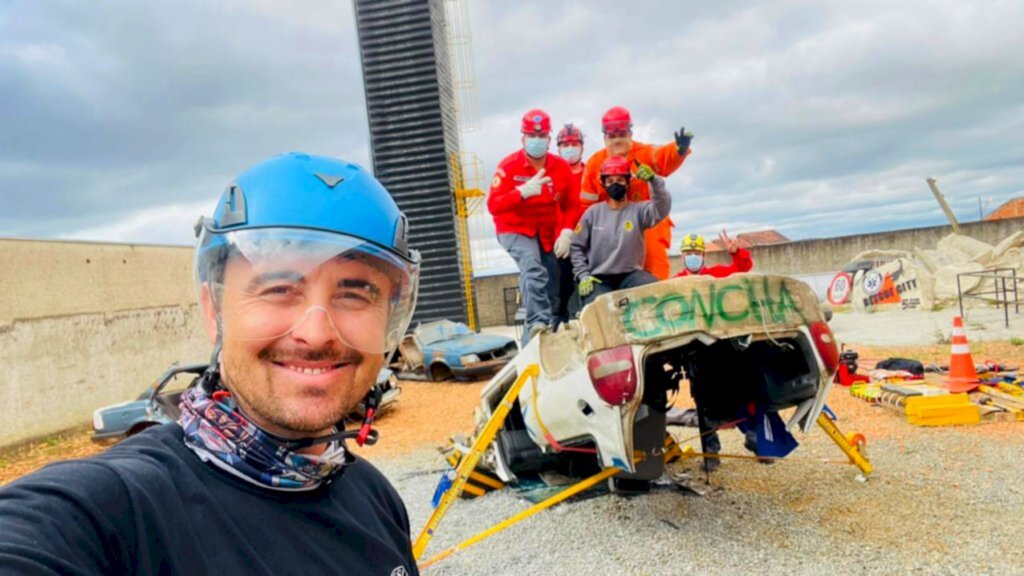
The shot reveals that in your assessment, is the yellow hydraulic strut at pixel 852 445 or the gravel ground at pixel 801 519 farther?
the yellow hydraulic strut at pixel 852 445

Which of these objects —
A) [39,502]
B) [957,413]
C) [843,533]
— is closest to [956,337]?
[957,413]

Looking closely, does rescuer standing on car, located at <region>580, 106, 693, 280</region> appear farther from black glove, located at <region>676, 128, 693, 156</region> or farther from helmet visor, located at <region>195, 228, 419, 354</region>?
helmet visor, located at <region>195, 228, 419, 354</region>

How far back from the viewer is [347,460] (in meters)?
1.36

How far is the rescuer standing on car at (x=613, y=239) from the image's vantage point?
4.51 meters

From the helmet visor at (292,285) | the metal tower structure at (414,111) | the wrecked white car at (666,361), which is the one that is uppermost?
the metal tower structure at (414,111)

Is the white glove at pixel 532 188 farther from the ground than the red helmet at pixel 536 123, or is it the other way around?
the red helmet at pixel 536 123

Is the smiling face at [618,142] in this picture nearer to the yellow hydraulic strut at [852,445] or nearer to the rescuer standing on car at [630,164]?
the rescuer standing on car at [630,164]

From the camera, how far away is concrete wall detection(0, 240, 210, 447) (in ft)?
29.6

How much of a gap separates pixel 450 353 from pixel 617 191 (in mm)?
7274

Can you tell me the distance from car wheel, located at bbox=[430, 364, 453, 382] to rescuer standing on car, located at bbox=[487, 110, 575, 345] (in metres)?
6.92

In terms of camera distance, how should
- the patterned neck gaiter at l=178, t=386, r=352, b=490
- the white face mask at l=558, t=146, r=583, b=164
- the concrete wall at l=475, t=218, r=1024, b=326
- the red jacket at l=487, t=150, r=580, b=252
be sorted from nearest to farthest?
the patterned neck gaiter at l=178, t=386, r=352, b=490, the red jacket at l=487, t=150, r=580, b=252, the white face mask at l=558, t=146, r=583, b=164, the concrete wall at l=475, t=218, r=1024, b=326

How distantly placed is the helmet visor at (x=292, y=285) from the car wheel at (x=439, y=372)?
10441 mm

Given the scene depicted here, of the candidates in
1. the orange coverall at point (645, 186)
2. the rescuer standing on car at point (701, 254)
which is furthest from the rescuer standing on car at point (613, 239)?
the rescuer standing on car at point (701, 254)

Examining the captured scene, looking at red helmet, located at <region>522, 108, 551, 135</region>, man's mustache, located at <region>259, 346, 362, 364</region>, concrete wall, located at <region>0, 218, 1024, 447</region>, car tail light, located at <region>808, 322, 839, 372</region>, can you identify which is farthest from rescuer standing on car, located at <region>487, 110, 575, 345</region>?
concrete wall, located at <region>0, 218, 1024, 447</region>
